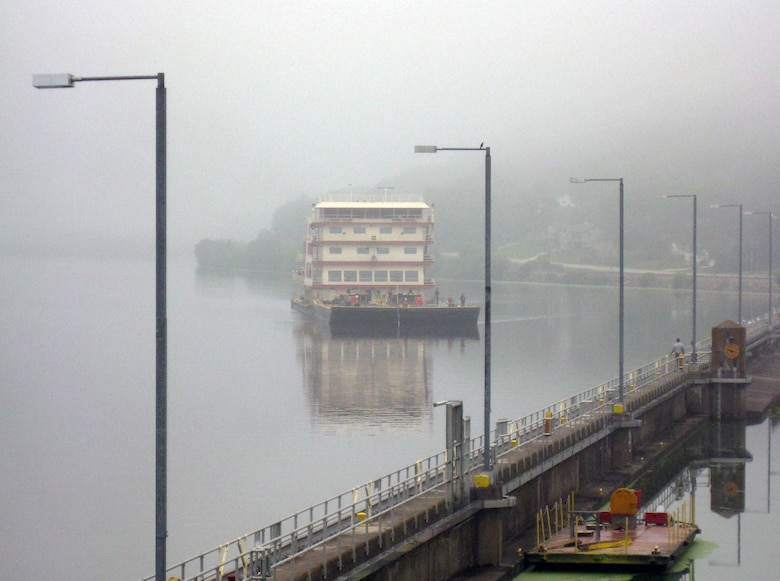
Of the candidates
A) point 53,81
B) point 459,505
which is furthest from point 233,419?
point 53,81

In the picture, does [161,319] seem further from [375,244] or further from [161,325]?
[375,244]

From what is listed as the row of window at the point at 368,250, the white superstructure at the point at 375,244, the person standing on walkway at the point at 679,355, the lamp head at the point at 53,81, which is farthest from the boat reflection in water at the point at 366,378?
the lamp head at the point at 53,81

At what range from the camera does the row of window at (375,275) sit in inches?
4695

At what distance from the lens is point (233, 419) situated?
6519 centimetres

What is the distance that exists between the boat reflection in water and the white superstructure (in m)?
5.79

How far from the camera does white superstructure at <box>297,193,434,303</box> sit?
388ft

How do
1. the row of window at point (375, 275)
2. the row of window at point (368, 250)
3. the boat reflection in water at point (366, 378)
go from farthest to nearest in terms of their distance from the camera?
the row of window at point (375, 275) → the row of window at point (368, 250) → the boat reflection in water at point (366, 378)

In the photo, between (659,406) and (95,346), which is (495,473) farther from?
(95,346)

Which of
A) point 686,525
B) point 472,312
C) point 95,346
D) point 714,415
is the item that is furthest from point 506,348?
point 686,525

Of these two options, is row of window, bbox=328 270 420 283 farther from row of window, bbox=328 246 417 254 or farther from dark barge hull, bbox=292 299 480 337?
dark barge hull, bbox=292 299 480 337

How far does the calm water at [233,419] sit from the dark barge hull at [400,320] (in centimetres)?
375

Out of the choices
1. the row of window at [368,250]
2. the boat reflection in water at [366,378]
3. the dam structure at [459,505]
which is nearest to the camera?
the dam structure at [459,505]

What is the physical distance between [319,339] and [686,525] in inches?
3256

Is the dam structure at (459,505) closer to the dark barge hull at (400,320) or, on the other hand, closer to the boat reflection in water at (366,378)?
the boat reflection in water at (366,378)
